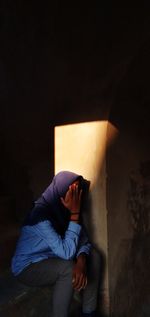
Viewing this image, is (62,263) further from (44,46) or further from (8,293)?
(44,46)

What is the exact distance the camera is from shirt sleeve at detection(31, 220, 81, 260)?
2312 mm

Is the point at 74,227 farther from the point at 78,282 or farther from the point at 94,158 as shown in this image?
the point at 94,158

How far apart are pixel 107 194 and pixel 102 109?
0.54m

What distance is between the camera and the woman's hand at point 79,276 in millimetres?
2295

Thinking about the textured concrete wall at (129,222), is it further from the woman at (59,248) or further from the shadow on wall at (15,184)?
the shadow on wall at (15,184)

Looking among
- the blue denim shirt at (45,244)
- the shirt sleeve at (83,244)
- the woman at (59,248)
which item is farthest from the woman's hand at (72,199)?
the shirt sleeve at (83,244)

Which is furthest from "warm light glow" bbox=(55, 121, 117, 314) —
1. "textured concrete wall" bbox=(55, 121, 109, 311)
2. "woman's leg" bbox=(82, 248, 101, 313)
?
"woman's leg" bbox=(82, 248, 101, 313)

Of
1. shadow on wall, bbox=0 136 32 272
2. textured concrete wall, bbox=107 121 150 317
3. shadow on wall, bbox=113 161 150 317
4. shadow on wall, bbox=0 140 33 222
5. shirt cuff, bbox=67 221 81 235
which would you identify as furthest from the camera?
shadow on wall, bbox=0 140 33 222

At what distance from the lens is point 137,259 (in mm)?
2756

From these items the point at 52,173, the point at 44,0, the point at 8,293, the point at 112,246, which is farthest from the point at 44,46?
the point at 8,293

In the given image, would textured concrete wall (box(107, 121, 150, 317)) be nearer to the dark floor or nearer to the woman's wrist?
the woman's wrist

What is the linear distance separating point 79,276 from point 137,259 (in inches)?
24.1

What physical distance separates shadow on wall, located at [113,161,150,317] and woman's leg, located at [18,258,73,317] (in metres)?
0.49

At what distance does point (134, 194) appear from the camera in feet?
8.89
